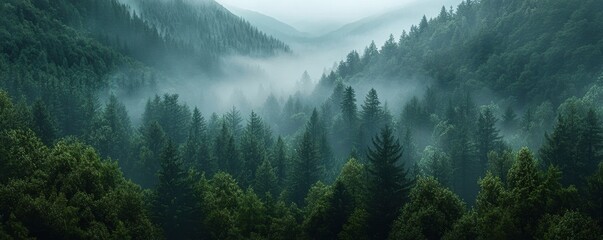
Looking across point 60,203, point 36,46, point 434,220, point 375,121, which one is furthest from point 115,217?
point 36,46

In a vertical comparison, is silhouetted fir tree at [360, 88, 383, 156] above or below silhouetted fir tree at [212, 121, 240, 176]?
above

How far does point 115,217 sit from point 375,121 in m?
76.9

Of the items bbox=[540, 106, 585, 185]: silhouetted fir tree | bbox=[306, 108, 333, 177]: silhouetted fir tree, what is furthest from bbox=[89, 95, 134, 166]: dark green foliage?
bbox=[540, 106, 585, 185]: silhouetted fir tree

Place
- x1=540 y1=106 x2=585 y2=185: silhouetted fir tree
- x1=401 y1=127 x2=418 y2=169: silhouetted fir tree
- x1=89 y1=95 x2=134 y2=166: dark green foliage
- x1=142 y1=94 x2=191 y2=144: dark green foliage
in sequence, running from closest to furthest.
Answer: x1=540 y1=106 x2=585 y2=185: silhouetted fir tree, x1=89 y1=95 x2=134 y2=166: dark green foliage, x1=401 y1=127 x2=418 y2=169: silhouetted fir tree, x1=142 y1=94 x2=191 y2=144: dark green foliage

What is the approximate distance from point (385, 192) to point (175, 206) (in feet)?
80.0

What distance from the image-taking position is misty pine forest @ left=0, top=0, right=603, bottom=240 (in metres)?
57.2

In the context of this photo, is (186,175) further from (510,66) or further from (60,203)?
(510,66)

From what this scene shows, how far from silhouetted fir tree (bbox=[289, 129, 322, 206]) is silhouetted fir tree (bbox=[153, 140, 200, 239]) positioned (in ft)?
83.4

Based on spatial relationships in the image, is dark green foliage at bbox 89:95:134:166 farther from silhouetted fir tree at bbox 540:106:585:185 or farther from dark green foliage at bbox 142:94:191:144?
silhouetted fir tree at bbox 540:106:585:185

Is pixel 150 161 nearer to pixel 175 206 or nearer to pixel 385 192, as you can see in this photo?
pixel 175 206

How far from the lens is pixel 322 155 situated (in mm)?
114188

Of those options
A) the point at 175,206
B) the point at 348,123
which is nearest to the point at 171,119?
the point at 348,123

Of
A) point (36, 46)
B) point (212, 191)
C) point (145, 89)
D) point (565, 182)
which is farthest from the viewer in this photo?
point (145, 89)

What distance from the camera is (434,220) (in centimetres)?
5819
